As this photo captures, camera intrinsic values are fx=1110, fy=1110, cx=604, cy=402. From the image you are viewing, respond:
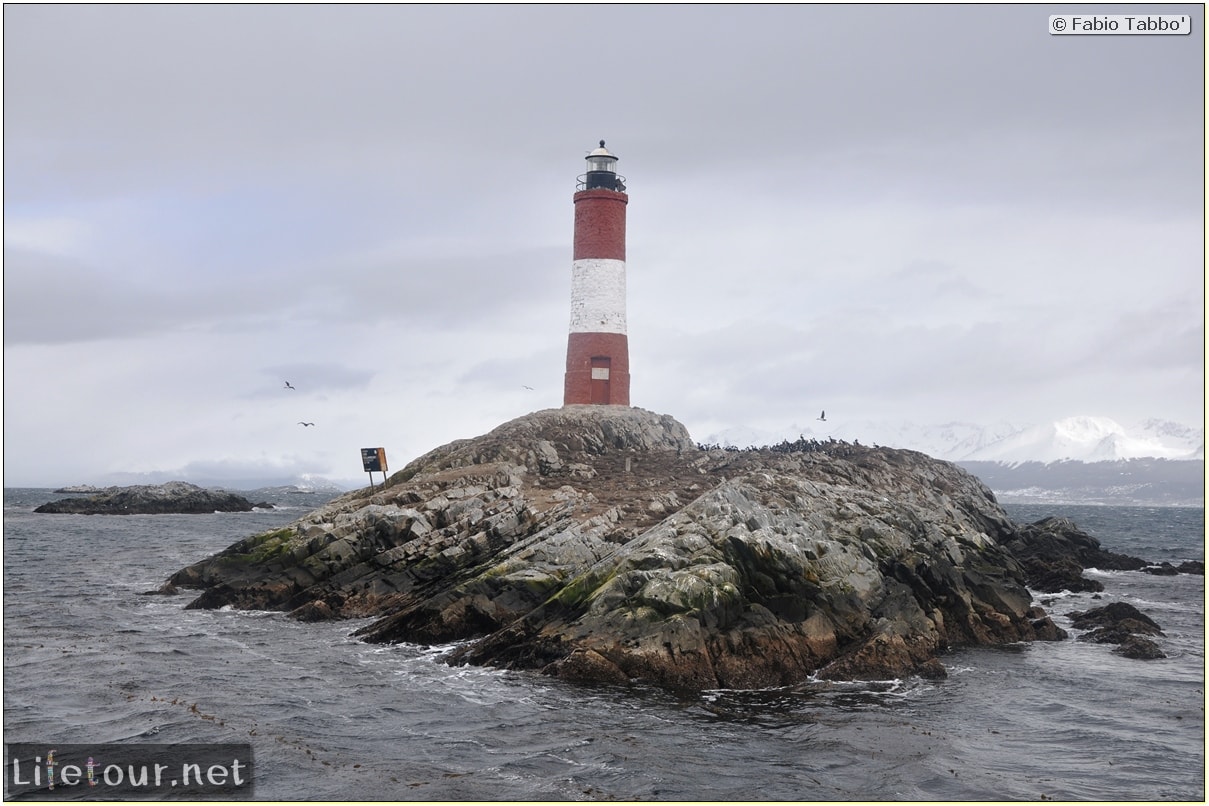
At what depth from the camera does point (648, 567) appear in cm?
2809

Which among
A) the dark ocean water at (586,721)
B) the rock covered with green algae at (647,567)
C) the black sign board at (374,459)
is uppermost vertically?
the black sign board at (374,459)

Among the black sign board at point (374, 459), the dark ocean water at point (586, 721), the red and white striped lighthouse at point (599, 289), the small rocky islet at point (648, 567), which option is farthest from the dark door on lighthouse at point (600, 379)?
the dark ocean water at point (586, 721)

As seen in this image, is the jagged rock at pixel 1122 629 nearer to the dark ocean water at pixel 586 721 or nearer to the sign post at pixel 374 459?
the dark ocean water at pixel 586 721

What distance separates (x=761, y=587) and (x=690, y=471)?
15.5 m

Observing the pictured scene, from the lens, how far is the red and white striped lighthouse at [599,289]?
2056 inches

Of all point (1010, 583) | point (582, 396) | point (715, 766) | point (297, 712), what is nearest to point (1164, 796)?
point (715, 766)

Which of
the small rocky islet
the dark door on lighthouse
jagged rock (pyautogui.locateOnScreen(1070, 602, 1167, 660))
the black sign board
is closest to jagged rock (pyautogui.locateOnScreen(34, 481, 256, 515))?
the black sign board

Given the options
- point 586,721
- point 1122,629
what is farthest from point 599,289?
point 586,721

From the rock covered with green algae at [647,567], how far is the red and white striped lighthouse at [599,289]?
5.02 m

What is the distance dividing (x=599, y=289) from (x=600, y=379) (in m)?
4.29

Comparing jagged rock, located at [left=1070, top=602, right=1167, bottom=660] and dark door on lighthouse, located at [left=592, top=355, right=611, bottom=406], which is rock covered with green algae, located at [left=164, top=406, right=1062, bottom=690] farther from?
dark door on lighthouse, located at [left=592, top=355, right=611, bottom=406]

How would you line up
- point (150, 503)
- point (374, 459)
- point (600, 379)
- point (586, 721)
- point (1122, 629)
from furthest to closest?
point (150, 503), point (600, 379), point (374, 459), point (1122, 629), point (586, 721)

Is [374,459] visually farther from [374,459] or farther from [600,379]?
[600,379]

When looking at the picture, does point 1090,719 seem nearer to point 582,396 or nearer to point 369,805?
point 369,805
